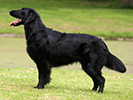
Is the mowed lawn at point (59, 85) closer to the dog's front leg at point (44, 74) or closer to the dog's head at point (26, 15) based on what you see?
the dog's front leg at point (44, 74)

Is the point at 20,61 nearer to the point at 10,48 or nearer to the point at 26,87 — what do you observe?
the point at 10,48

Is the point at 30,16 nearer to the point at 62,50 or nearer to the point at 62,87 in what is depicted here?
the point at 62,50

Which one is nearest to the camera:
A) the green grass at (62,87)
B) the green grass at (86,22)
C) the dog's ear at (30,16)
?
the green grass at (62,87)

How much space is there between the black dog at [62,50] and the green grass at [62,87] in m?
0.35

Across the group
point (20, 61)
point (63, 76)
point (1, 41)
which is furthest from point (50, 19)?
point (63, 76)

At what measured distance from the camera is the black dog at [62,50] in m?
5.38

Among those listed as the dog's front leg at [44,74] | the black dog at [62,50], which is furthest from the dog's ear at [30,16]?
the dog's front leg at [44,74]

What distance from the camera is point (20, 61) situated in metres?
9.99

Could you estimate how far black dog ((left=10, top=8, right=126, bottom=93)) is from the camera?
538 cm

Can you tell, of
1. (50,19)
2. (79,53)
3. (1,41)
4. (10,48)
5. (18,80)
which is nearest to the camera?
(79,53)

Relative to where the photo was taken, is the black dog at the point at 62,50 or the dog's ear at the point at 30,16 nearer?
the black dog at the point at 62,50

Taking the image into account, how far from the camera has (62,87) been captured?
Result: 602 centimetres

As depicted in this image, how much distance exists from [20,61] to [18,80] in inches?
140

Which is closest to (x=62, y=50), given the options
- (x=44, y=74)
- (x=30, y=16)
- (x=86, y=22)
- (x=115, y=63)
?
(x=44, y=74)
